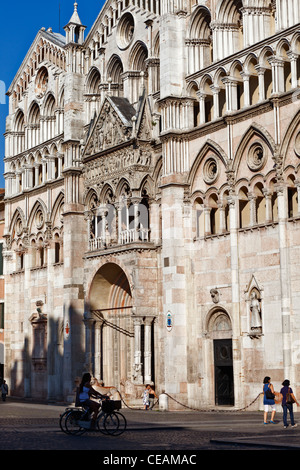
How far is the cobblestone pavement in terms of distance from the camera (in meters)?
20.2

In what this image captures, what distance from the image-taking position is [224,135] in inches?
1471

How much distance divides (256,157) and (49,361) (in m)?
20.7

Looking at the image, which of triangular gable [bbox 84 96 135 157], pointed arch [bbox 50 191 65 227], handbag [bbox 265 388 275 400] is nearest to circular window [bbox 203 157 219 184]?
triangular gable [bbox 84 96 135 157]

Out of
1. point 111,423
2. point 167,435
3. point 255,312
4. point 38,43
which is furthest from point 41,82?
point 167,435

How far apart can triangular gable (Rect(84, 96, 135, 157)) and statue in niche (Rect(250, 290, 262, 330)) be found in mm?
11919

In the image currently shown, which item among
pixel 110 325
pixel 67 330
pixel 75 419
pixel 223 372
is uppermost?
pixel 110 325

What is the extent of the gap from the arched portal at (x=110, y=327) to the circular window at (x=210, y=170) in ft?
25.4

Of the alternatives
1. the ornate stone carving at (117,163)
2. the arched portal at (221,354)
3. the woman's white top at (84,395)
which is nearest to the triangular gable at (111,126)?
the ornate stone carving at (117,163)

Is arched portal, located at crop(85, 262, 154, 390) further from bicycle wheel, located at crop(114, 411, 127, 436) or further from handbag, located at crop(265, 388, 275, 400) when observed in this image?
bicycle wheel, located at crop(114, 411, 127, 436)

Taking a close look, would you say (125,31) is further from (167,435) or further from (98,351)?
(167,435)

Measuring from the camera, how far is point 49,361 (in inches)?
1971

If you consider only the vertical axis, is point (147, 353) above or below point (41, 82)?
below

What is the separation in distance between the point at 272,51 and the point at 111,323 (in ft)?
58.2
